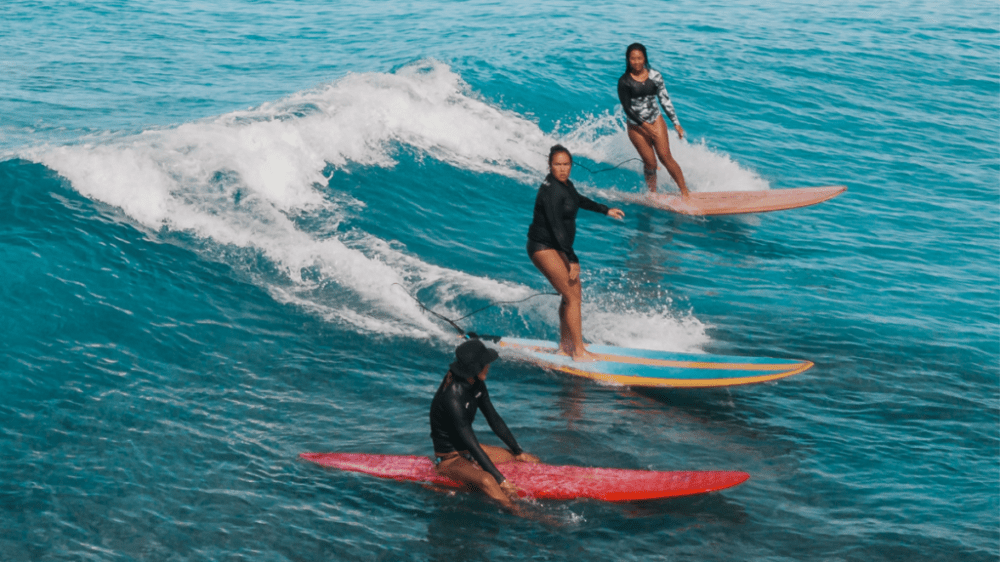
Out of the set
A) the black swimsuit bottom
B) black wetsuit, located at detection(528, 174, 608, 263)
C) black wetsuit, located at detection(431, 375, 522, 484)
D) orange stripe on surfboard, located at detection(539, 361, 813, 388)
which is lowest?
orange stripe on surfboard, located at detection(539, 361, 813, 388)

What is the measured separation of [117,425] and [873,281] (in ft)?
28.7

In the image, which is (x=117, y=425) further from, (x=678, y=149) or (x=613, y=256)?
(x=678, y=149)

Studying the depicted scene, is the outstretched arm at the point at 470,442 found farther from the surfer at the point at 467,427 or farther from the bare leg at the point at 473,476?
the bare leg at the point at 473,476

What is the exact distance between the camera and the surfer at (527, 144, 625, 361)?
6766mm

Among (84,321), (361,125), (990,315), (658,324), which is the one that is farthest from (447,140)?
(990,315)

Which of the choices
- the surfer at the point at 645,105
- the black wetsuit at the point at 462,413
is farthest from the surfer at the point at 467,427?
the surfer at the point at 645,105

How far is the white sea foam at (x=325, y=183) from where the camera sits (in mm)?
8703

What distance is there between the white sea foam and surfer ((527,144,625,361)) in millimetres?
869

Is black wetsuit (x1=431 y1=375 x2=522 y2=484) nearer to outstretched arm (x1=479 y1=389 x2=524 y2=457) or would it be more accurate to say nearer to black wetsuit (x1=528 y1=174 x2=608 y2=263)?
outstretched arm (x1=479 y1=389 x2=524 y2=457)

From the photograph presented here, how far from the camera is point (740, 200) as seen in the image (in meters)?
12.2

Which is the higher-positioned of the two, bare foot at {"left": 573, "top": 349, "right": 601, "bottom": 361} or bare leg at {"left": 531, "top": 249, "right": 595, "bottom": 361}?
bare leg at {"left": 531, "top": 249, "right": 595, "bottom": 361}

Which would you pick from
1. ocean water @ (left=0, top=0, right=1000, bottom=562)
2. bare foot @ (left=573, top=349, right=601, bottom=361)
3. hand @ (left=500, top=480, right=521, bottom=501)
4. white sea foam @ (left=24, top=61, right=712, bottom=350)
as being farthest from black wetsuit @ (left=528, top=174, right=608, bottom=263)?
→ hand @ (left=500, top=480, right=521, bottom=501)

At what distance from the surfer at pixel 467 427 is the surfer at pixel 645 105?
264 inches

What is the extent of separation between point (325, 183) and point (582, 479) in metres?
7.08
